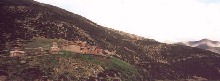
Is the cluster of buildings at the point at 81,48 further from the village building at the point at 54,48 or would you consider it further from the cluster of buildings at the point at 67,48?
the village building at the point at 54,48

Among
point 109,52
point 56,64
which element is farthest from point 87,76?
point 109,52

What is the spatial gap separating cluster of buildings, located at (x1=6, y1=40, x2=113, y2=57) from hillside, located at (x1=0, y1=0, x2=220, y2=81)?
2.89m

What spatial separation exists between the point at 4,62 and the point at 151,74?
57.1 m

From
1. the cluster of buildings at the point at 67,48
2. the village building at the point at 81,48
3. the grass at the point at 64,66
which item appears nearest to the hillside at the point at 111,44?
the grass at the point at 64,66

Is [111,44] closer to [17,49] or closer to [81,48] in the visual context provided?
[81,48]

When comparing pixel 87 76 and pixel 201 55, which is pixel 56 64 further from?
pixel 201 55

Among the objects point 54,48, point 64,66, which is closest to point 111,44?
point 54,48

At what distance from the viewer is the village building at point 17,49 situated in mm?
95750

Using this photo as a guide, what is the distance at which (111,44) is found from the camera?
142 meters

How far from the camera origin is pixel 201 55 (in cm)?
17762

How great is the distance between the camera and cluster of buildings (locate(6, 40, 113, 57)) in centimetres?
9756

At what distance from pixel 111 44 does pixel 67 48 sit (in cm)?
3447

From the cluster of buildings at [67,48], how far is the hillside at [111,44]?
2.89m

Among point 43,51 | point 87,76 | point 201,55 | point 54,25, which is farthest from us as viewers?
point 201,55
